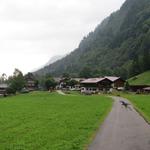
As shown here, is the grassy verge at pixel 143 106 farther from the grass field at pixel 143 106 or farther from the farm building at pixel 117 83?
the farm building at pixel 117 83

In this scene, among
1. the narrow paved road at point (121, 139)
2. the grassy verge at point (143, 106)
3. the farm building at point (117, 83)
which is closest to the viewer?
the narrow paved road at point (121, 139)

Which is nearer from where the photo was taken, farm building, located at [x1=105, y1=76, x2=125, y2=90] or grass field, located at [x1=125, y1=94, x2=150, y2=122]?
grass field, located at [x1=125, y1=94, x2=150, y2=122]

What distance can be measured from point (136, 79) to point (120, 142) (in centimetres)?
17694

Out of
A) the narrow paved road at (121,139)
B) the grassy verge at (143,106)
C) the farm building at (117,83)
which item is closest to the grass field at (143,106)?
the grassy verge at (143,106)

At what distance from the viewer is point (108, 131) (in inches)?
1116

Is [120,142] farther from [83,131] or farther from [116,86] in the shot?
[116,86]

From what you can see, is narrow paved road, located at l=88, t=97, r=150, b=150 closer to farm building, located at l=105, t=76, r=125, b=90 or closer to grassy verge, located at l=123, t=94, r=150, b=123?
grassy verge, located at l=123, t=94, r=150, b=123

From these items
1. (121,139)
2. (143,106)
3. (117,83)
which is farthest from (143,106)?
(117,83)

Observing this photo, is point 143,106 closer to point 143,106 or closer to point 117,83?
point 143,106

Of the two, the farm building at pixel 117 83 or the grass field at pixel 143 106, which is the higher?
the farm building at pixel 117 83

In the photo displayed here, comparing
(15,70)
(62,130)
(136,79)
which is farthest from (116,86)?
(62,130)

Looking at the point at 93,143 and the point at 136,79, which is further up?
the point at 136,79

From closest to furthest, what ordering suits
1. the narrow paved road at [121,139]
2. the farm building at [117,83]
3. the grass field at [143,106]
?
the narrow paved road at [121,139]
the grass field at [143,106]
the farm building at [117,83]

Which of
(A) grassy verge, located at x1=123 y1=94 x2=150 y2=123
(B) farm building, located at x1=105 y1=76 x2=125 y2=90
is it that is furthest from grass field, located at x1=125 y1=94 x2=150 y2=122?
(B) farm building, located at x1=105 y1=76 x2=125 y2=90
